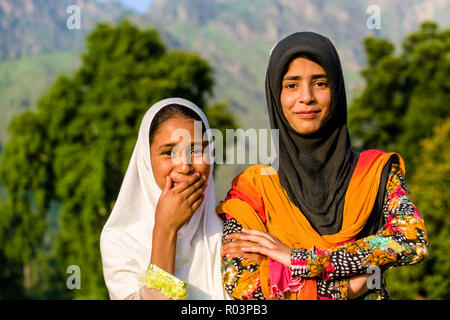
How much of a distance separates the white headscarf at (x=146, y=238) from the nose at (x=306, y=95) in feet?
1.37

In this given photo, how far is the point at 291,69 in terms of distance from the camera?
6.98 feet

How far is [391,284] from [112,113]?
33.1 feet

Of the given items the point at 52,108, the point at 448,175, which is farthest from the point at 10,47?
the point at 448,175

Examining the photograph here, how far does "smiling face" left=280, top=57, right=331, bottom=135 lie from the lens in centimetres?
210

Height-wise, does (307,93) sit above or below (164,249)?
above

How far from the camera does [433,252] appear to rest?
8328 mm

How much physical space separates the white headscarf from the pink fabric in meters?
0.27

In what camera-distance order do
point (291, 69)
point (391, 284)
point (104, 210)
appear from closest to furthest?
1. point (291, 69)
2. point (391, 284)
3. point (104, 210)

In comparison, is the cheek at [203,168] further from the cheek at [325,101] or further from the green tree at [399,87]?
the green tree at [399,87]

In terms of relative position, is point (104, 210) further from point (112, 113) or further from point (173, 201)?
point (173, 201)

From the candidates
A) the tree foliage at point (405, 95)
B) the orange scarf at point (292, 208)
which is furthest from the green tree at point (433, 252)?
the orange scarf at point (292, 208)

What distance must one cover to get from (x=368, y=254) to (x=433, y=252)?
717 cm

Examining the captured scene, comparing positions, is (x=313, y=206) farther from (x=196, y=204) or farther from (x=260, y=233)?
Result: (x=196, y=204)

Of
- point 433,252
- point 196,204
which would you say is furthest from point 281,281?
point 433,252
